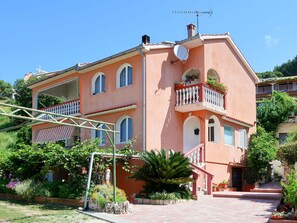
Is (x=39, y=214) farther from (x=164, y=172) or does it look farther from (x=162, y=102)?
(x=162, y=102)

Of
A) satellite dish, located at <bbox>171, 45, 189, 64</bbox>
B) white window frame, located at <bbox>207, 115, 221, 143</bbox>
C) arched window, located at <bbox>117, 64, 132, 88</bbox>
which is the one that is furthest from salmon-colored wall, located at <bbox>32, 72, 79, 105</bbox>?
white window frame, located at <bbox>207, 115, 221, 143</bbox>

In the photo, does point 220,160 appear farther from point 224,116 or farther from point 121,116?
point 121,116

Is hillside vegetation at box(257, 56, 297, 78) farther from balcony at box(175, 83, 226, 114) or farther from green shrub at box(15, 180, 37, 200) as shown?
green shrub at box(15, 180, 37, 200)

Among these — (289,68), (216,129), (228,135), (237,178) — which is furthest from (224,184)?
(289,68)

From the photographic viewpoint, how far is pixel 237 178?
93.1 ft

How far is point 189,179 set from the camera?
1905 centimetres

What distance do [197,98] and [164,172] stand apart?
22.5 ft

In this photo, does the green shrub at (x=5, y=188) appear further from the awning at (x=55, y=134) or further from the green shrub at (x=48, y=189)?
the awning at (x=55, y=134)

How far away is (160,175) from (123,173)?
3.84 metres

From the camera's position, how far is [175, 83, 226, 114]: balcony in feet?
78.2

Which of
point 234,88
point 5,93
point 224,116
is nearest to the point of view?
point 224,116

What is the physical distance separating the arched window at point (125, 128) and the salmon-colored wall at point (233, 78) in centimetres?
647

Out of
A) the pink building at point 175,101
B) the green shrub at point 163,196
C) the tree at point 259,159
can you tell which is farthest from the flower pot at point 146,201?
the tree at point 259,159

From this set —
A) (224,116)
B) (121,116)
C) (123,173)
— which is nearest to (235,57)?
(224,116)
